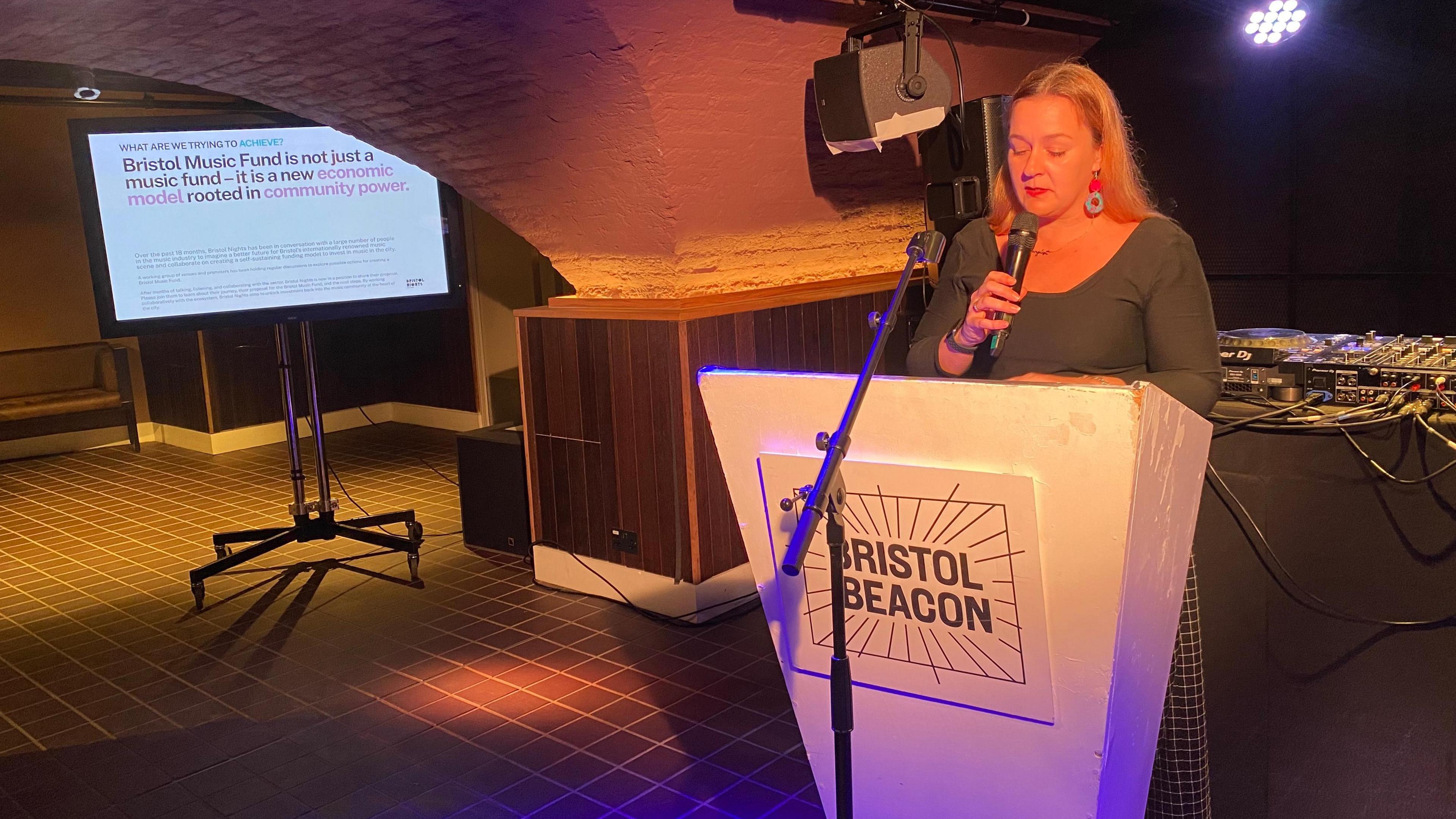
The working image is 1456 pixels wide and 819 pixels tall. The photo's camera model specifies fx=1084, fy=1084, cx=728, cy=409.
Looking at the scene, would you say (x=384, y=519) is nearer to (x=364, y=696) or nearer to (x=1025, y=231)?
(x=364, y=696)

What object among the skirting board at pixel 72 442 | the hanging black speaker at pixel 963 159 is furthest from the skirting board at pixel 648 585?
the skirting board at pixel 72 442

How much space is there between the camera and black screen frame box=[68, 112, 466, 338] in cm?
409

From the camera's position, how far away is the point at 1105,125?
1677mm

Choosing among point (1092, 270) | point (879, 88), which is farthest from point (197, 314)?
point (1092, 270)

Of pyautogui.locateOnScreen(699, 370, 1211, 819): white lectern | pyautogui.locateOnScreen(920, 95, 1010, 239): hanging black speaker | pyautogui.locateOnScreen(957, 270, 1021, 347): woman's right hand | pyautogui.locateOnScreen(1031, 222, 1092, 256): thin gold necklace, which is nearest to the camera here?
pyautogui.locateOnScreen(699, 370, 1211, 819): white lectern

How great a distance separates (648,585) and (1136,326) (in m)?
2.72

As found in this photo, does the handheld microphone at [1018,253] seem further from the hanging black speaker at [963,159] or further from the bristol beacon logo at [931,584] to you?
the hanging black speaker at [963,159]

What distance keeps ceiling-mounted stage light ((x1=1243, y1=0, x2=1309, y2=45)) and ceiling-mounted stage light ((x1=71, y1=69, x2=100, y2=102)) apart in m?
6.40

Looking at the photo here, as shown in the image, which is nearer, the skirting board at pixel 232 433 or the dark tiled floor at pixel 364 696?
the dark tiled floor at pixel 364 696

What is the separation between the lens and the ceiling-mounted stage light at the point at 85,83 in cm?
664

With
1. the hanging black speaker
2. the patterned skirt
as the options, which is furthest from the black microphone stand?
the hanging black speaker

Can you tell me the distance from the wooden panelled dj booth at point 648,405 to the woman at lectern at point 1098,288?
218 centimetres

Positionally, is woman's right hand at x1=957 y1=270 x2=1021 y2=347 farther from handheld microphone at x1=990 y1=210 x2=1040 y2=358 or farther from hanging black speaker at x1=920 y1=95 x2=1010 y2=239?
hanging black speaker at x1=920 y1=95 x2=1010 y2=239

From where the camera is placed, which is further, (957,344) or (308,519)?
(308,519)
